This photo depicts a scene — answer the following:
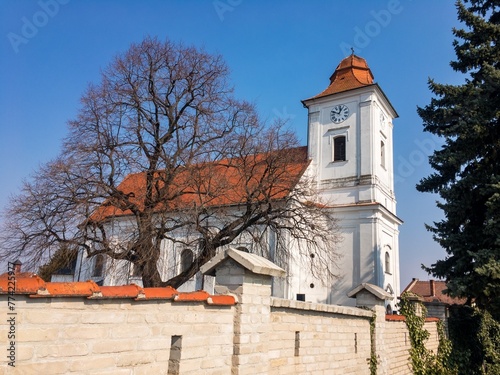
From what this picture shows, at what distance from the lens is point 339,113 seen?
25516 millimetres

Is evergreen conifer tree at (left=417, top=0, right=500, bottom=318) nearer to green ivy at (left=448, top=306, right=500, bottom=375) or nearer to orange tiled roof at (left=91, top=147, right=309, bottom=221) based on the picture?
green ivy at (left=448, top=306, right=500, bottom=375)

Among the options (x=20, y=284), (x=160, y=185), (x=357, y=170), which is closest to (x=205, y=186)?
(x=160, y=185)

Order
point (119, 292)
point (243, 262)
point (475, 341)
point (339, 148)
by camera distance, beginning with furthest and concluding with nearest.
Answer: point (339, 148)
point (475, 341)
point (243, 262)
point (119, 292)

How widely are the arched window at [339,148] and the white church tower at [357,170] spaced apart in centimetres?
3

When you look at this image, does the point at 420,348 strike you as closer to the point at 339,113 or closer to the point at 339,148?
the point at 339,148

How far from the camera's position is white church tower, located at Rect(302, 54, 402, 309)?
22203 millimetres

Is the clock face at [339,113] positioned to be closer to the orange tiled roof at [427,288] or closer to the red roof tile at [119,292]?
the red roof tile at [119,292]

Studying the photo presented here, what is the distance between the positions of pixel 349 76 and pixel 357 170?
6.77 m

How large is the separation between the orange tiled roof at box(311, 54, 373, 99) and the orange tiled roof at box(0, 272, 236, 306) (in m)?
22.7

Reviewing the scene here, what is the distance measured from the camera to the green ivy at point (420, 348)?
40.8 ft

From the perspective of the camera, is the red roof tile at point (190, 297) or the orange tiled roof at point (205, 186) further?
the orange tiled roof at point (205, 186)

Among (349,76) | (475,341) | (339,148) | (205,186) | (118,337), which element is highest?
(349,76)

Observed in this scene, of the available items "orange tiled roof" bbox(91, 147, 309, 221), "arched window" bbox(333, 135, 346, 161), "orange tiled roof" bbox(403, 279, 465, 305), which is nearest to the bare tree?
"orange tiled roof" bbox(91, 147, 309, 221)

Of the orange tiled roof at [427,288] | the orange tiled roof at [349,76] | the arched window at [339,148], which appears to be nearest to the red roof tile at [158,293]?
the arched window at [339,148]
